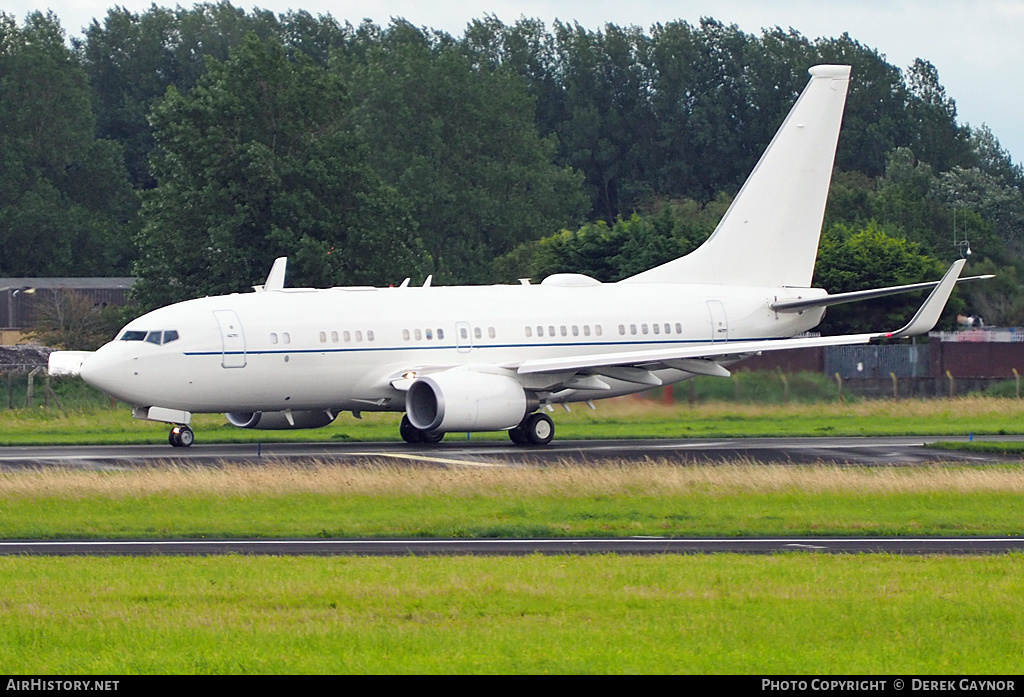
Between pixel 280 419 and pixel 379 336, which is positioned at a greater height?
pixel 379 336

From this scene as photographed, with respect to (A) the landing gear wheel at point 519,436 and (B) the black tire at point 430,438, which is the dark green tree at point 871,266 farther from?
(B) the black tire at point 430,438

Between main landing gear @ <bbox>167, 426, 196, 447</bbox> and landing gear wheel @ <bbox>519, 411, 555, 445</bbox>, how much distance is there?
747 cm

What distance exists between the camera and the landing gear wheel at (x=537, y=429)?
36.1m

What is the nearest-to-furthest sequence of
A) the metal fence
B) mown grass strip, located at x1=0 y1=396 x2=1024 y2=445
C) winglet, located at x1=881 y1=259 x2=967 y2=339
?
winglet, located at x1=881 y1=259 x2=967 y2=339 → mown grass strip, located at x1=0 y1=396 x2=1024 y2=445 → the metal fence

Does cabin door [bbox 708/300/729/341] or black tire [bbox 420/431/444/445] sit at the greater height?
cabin door [bbox 708/300/729/341]

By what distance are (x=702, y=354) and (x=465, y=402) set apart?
5700 mm

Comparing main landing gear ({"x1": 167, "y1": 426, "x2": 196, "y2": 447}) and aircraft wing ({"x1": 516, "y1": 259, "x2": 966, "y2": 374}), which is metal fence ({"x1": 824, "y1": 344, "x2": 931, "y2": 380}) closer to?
aircraft wing ({"x1": 516, "y1": 259, "x2": 966, "y2": 374})

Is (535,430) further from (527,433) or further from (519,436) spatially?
(519,436)

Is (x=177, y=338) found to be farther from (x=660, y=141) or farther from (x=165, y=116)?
(x=660, y=141)

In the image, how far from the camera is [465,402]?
112 feet

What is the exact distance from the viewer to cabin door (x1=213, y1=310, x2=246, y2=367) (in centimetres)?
3372

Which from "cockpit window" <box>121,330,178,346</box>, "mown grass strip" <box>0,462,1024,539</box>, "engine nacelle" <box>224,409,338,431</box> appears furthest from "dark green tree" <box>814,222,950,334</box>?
"mown grass strip" <box>0,462,1024,539</box>

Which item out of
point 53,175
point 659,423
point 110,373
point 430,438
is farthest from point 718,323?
point 53,175

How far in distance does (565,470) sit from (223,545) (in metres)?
9.04
